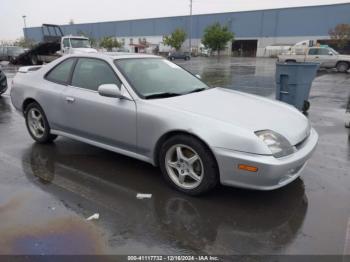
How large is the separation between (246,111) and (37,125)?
3.45 m

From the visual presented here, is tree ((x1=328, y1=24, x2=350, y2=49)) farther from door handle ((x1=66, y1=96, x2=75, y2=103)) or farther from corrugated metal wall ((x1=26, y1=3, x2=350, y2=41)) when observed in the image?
door handle ((x1=66, y1=96, x2=75, y2=103))

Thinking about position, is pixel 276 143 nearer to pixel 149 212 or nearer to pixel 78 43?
pixel 149 212

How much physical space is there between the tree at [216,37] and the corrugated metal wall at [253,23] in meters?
9.73

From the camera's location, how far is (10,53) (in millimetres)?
28531

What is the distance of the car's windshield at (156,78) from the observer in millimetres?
4109

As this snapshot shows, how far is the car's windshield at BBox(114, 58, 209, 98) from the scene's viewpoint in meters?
4.11

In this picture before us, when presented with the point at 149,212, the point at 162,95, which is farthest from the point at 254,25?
the point at 149,212

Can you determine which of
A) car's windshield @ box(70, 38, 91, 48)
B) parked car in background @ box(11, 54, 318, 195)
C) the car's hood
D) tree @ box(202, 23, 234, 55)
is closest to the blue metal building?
tree @ box(202, 23, 234, 55)

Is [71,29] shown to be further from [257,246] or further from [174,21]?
[257,246]

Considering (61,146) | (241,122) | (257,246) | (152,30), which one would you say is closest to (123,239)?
(257,246)

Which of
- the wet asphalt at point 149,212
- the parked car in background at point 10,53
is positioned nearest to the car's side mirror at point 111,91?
the wet asphalt at point 149,212

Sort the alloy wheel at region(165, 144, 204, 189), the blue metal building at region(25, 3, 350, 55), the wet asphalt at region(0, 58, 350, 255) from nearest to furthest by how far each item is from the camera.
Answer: the wet asphalt at region(0, 58, 350, 255) < the alloy wheel at region(165, 144, 204, 189) < the blue metal building at region(25, 3, 350, 55)

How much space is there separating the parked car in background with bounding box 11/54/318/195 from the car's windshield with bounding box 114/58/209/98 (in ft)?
0.05

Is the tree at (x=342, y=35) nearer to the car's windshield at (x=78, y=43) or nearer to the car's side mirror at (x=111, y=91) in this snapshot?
the car's windshield at (x=78, y=43)
